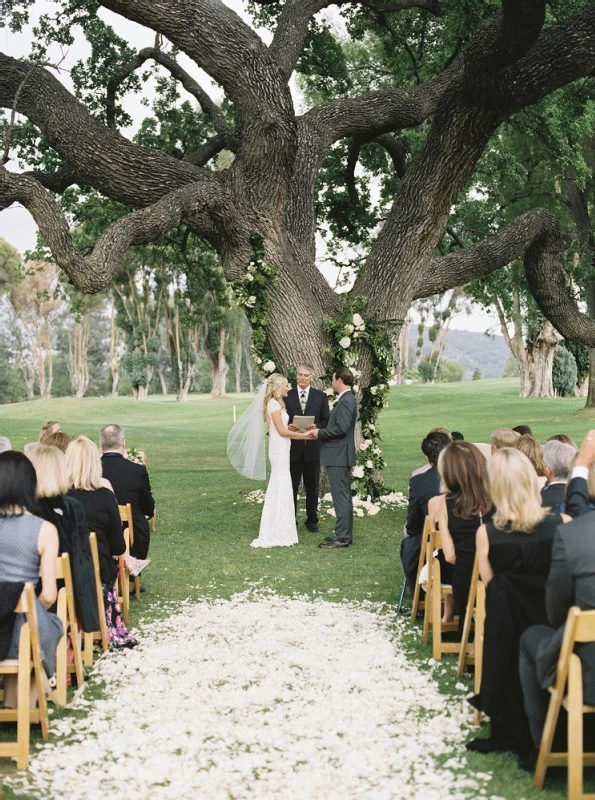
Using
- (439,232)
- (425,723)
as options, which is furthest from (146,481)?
(439,232)

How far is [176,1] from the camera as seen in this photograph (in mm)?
12695

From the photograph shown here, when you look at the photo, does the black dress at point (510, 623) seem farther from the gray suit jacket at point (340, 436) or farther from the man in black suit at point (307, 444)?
the man in black suit at point (307, 444)

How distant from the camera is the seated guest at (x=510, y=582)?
485cm

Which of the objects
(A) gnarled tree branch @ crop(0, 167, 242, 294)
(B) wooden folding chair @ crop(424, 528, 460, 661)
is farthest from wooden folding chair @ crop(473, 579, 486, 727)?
(A) gnarled tree branch @ crop(0, 167, 242, 294)

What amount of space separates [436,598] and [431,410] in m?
37.5

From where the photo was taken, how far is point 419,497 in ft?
25.2

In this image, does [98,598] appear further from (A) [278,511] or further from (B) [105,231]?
(B) [105,231]

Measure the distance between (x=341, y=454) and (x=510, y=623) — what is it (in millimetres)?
6680

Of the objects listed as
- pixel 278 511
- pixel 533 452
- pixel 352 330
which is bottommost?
pixel 278 511

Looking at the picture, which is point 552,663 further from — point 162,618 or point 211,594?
point 211,594

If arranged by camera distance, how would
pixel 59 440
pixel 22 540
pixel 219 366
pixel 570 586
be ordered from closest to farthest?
1. pixel 570 586
2. pixel 22 540
3. pixel 59 440
4. pixel 219 366

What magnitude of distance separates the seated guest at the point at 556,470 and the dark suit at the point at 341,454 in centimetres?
486

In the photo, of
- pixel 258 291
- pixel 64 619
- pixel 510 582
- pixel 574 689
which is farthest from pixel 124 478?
pixel 258 291

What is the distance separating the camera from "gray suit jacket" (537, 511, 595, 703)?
13.6 feet
